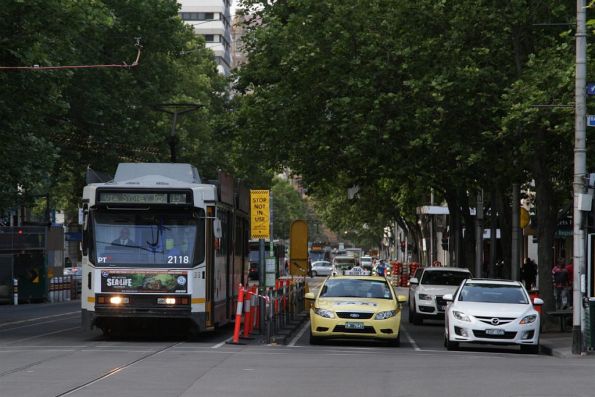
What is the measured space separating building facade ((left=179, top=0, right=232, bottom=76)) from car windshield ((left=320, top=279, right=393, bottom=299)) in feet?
419

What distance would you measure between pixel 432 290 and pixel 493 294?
10.9 m

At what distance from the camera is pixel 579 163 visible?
26484 millimetres

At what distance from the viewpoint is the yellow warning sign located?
3058cm

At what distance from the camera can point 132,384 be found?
56.2ft

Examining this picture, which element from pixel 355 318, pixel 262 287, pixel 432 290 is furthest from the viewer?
pixel 432 290

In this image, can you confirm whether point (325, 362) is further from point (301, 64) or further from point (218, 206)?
point (301, 64)

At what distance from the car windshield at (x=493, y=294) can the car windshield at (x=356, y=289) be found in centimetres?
157

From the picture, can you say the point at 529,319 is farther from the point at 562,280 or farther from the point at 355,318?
the point at 562,280

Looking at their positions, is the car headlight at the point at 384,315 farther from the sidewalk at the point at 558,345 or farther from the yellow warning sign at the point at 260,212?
the yellow warning sign at the point at 260,212

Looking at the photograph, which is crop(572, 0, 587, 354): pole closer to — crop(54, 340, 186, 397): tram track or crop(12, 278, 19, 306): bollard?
crop(54, 340, 186, 397): tram track

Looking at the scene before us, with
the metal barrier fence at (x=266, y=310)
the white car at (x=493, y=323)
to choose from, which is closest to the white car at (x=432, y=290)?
the metal barrier fence at (x=266, y=310)

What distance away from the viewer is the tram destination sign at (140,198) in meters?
26.3

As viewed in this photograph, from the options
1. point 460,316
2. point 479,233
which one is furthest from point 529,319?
point 479,233

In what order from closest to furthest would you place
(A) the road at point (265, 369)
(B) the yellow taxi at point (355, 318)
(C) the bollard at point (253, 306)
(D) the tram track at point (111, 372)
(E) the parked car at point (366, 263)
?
(D) the tram track at point (111, 372) → (A) the road at point (265, 369) → (B) the yellow taxi at point (355, 318) → (C) the bollard at point (253, 306) → (E) the parked car at point (366, 263)
